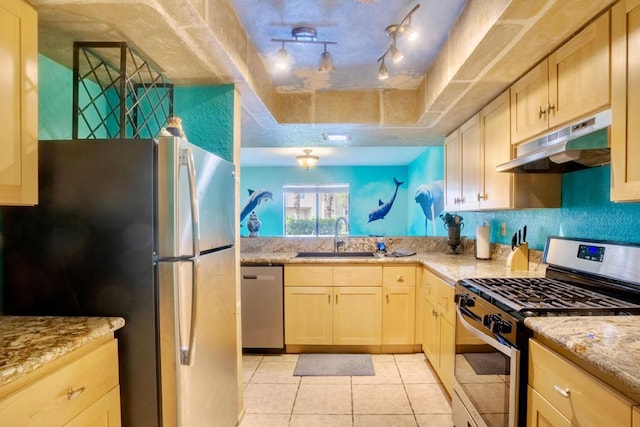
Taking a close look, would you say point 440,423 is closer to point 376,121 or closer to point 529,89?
point 529,89

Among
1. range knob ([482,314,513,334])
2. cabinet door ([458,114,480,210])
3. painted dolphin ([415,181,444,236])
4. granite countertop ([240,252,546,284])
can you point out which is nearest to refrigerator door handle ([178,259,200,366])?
range knob ([482,314,513,334])

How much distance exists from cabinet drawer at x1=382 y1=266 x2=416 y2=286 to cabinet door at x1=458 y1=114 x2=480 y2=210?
0.72 m

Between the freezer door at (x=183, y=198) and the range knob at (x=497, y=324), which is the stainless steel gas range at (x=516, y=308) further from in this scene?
the freezer door at (x=183, y=198)

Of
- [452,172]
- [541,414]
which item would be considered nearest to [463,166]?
[452,172]

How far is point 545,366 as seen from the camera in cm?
112

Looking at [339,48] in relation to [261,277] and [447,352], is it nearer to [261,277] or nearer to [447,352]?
[261,277]

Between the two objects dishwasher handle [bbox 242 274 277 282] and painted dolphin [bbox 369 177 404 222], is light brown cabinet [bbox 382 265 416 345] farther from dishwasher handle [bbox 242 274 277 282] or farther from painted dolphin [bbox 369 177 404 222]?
painted dolphin [bbox 369 177 404 222]

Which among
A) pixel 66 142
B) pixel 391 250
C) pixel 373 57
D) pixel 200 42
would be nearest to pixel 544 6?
pixel 373 57

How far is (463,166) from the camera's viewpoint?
275cm

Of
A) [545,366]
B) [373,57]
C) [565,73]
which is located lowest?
[545,366]

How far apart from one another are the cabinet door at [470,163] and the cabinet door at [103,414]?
2442 mm

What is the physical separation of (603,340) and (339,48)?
197cm

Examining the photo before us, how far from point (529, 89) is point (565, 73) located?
0.94ft

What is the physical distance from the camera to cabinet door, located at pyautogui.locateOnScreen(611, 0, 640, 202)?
1123 mm
